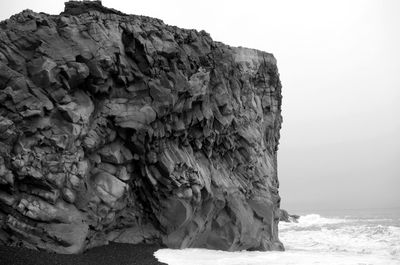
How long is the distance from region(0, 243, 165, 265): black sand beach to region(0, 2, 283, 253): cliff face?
980 millimetres

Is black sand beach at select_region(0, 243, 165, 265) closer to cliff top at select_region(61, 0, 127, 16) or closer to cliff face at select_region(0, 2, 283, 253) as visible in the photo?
cliff face at select_region(0, 2, 283, 253)

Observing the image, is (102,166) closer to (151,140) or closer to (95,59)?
(151,140)

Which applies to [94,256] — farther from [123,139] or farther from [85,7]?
[85,7]

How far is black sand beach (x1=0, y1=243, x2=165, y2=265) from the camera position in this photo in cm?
1638

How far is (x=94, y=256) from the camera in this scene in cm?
2034

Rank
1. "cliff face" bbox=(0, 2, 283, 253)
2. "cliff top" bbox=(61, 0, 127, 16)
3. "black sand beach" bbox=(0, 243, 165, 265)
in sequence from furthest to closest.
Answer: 1. "cliff top" bbox=(61, 0, 127, 16)
2. "cliff face" bbox=(0, 2, 283, 253)
3. "black sand beach" bbox=(0, 243, 165, 265)

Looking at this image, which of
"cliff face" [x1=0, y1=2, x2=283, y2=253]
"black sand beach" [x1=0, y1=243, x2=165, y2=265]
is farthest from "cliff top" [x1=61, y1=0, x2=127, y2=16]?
"black sand beach" [x1=0, y1=243, x2=165, y2=265]

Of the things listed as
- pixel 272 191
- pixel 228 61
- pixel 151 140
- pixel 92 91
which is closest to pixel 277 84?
pixel 228 61

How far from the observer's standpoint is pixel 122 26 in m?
26.0

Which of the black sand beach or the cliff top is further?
the cliff top

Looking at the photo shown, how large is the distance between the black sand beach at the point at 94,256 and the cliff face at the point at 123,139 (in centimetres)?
98

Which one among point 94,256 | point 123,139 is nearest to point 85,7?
point 123,139

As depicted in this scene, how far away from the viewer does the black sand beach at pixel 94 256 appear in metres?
16.4

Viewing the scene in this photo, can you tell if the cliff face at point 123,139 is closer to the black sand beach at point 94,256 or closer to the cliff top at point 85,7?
the cliff top at point 85,7
